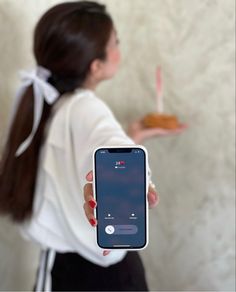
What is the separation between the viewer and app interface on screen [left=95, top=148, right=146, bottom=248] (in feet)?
1.23

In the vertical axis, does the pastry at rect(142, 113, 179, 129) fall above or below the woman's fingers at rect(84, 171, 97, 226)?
below

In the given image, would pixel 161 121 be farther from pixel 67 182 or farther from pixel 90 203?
pixel 90 203

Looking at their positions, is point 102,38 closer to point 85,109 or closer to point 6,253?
point 85,109

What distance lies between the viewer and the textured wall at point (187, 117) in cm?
95

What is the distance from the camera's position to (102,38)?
69 centimetres

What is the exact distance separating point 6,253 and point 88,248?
115 millimetres

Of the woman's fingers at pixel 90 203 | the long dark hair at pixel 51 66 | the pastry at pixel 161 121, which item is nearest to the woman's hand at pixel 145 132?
the pastry at pixel 161 121

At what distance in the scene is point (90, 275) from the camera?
693 mm

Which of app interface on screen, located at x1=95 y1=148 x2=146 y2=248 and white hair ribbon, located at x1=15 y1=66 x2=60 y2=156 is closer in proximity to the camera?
app interface on screen, located at x1=95 y1=148 x2=146 y2=248

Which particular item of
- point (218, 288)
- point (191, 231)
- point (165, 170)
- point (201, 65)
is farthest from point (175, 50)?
point (218, 288)

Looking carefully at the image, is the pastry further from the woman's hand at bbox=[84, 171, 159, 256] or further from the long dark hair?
the woman's hand at bbox=[84, 171, 159, 256]

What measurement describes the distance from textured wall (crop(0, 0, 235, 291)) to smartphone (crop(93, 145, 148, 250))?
0.54 m

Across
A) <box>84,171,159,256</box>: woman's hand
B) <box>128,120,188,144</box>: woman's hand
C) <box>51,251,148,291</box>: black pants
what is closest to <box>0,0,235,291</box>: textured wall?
<box>128,120,188,144</box>: woman's hand

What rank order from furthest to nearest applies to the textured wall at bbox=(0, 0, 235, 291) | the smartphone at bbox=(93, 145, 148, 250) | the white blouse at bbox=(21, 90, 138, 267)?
the textured wall at bbox=(0, 0, 235, 291)
the white blouse at bbox=(21, 90, 138, 267)
the smartphone at bbox=(93, 145, 148, 250)
